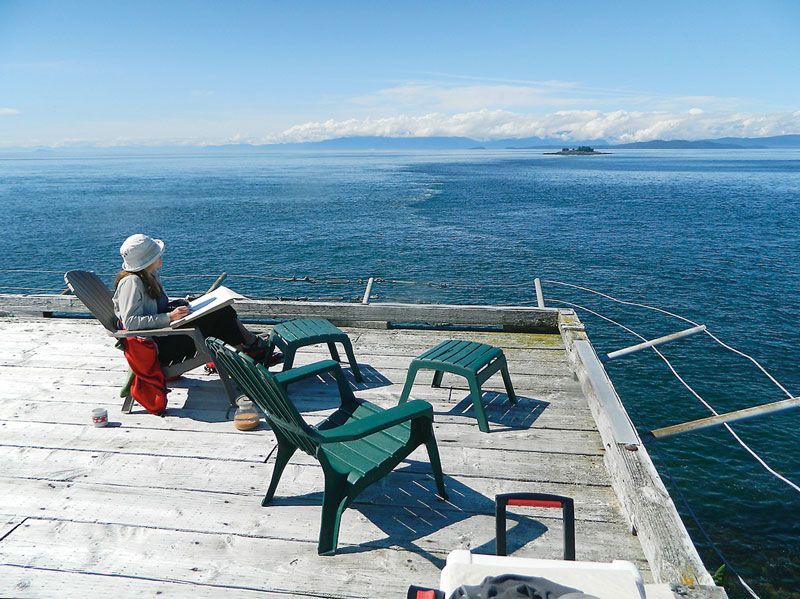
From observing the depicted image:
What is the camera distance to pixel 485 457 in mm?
4270

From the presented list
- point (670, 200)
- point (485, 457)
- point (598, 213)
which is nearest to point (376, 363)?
point (485, 457)

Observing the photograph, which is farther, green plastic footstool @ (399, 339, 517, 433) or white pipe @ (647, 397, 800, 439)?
white pipe @ (647, 397, 800, 439)

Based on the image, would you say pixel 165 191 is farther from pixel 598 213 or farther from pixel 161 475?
pixel 161 475

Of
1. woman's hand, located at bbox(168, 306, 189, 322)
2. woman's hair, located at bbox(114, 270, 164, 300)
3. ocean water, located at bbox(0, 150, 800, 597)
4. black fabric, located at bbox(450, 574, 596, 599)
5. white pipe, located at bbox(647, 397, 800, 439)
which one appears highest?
woman's hair, located at bbox(114, 270, 164, 300)

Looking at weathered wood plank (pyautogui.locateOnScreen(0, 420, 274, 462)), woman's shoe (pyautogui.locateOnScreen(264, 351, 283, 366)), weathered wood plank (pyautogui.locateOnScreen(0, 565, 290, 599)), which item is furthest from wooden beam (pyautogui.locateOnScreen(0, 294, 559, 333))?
weathered wood plank (pyautogui.locateOnScreen(0, 565, 290, 599))

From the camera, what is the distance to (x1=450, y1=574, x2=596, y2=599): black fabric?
6.51ft

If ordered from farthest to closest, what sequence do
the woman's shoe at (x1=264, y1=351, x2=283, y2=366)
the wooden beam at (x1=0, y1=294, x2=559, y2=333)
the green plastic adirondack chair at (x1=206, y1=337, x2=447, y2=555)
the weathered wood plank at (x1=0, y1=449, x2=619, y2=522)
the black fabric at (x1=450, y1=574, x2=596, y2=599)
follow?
the wooden beam at (x1=0, y1=294, x2=559, y2=333) < the woman's shoe at (x1=264, y1=351, x2=283, y2=366) < the weathered wood plank at (x1=0, y1=449, x2=619, y2=522) < the green plastic adirondack chair at (x1=206, y1=337, x2=447, y2=555) < the black fabric at (x1=450, y1=574, x2=596, y2=599)

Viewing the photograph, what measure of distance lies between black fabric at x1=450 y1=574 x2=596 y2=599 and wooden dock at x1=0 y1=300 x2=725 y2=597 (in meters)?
0.78

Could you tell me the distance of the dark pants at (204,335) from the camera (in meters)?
5.04

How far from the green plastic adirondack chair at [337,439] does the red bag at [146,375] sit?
1.32m

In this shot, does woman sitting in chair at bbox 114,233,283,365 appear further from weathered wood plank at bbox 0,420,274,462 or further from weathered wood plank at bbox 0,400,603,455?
weathered wood plank at bbox 0,420,274,462

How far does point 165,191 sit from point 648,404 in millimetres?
62300

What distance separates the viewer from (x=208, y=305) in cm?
510

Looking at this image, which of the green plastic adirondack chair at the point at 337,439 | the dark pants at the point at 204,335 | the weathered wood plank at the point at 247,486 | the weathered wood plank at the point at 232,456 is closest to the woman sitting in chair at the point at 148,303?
the dark pants at the point at 204,335
